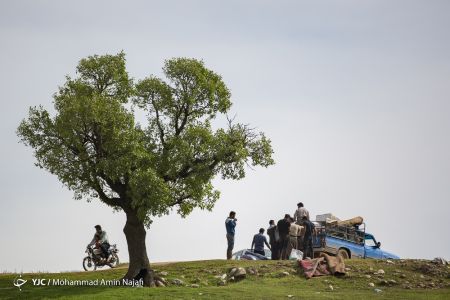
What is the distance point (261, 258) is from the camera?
3809 cm

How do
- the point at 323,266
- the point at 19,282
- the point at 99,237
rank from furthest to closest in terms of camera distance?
the point at 99,237 → the point at 323,266 → the point at 19,282

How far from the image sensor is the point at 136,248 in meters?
33.7

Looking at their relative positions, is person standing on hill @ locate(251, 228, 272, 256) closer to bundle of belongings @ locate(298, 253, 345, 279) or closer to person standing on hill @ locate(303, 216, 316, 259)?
person standing on hill @ locate(303, 216, 316, 259)

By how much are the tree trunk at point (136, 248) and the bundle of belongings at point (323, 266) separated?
24.1 feet

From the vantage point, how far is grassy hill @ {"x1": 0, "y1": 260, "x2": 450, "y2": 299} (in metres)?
28.5

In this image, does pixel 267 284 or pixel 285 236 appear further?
pixel 285 236

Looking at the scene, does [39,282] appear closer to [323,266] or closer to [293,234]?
[293,234]

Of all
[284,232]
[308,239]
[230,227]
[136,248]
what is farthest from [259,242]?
[136,248]

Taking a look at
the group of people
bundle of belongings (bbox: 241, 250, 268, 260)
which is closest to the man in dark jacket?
the group of people

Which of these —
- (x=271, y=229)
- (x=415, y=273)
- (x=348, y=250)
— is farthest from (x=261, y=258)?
(x=415, y=273)

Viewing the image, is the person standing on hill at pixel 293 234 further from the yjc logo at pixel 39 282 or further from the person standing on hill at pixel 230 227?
the yjc logo at pixel 39 282

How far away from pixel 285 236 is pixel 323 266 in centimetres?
401

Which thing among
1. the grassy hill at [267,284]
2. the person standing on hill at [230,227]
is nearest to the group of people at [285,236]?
the person standing on hill at [230,227]

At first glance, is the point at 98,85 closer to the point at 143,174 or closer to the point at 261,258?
the point at 143,174
